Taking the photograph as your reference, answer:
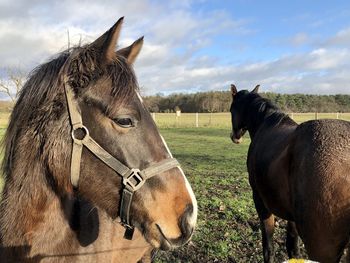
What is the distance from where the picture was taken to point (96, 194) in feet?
6.79

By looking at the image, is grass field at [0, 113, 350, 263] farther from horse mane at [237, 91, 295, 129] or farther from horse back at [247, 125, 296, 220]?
horse mane at [237, 91, 295, 129]

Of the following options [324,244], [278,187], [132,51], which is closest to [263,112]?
[278,187]

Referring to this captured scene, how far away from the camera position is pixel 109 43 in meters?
1.99

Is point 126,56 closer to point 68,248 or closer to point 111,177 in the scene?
point 111,177

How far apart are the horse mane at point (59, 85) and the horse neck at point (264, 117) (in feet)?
12.8

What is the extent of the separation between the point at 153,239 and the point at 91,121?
75 centimetres

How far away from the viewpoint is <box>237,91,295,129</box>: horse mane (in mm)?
5695

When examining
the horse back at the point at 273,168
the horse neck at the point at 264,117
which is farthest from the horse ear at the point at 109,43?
the horse neck at the point at 264,117

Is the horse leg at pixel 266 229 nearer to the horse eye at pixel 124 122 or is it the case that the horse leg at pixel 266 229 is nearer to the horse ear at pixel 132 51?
the horse ear at pixel 132 51

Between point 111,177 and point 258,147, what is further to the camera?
point 258,147

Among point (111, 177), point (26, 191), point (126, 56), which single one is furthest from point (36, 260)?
point (126, 56)

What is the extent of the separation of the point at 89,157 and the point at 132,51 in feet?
2.63

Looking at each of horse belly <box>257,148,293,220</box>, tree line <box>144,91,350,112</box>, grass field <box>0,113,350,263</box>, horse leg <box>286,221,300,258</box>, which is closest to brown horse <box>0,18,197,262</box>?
horse belly <box>257,148,293,220</box>

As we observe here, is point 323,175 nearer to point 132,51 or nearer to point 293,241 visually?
point 293,241
